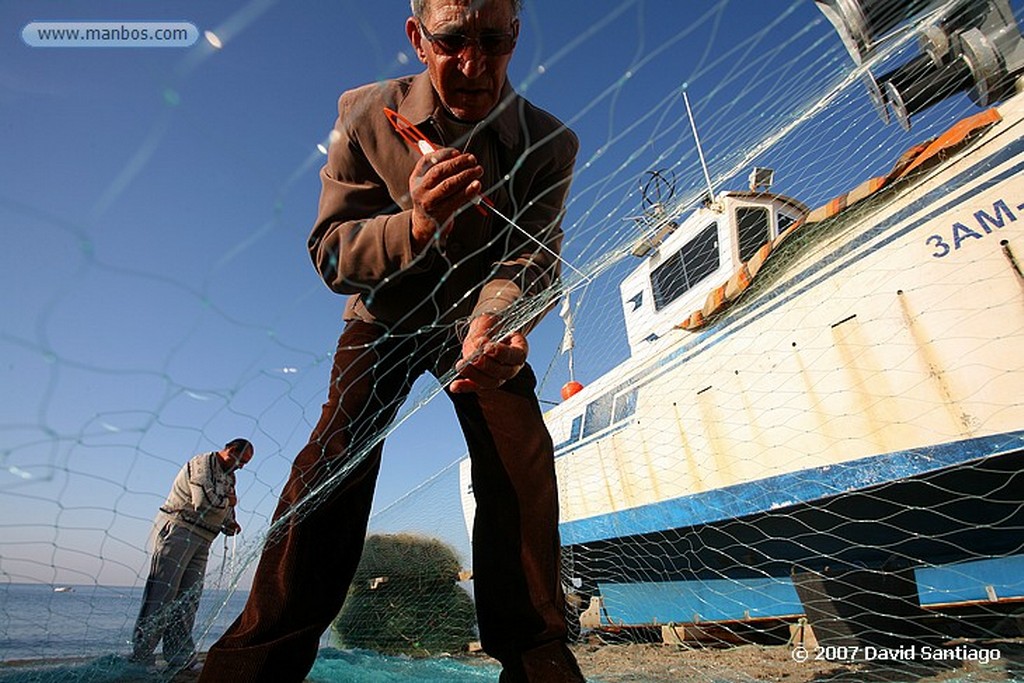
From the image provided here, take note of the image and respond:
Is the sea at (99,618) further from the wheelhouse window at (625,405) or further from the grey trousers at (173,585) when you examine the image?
the wheelhouse window at (625,405)

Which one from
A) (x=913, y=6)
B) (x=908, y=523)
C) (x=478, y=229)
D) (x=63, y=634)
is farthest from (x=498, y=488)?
(x=908, y=523)

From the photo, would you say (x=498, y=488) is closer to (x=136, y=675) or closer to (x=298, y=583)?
(x=298, y=583)

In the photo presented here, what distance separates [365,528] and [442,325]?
402 millimetres

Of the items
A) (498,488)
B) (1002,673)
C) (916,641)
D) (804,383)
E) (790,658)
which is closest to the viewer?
(498,488)

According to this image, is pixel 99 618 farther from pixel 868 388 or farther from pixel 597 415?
pixel 597 415

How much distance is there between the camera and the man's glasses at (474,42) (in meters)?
0.83

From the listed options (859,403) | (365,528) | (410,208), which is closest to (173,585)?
(365,528)

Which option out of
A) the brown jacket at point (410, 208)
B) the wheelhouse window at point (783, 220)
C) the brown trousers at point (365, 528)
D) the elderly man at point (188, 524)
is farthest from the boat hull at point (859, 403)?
the elderly man at point (188, 524)

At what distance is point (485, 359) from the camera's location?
30.7 inches

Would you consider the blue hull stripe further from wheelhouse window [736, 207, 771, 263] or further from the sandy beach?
wheelhouse window [736, 207, 771, 263]

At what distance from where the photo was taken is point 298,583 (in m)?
0.83

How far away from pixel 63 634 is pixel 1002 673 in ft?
11.0

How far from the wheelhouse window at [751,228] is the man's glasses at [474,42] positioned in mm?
3879

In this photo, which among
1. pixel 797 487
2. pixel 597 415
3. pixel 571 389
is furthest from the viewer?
pixel 571 389
